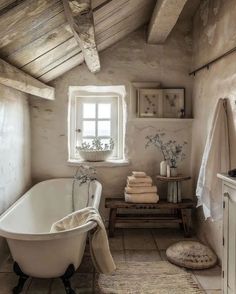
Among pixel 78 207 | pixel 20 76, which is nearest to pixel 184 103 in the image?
pixel 78 207

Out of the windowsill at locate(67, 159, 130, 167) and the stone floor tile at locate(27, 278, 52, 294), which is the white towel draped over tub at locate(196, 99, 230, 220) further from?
the stone floor tile at locate(27, 278, 52, 294)

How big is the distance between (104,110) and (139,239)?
5.61 ft

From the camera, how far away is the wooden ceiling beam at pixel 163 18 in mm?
2496

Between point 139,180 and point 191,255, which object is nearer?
point 191,255

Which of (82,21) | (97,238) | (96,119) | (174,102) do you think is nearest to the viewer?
(82,21)

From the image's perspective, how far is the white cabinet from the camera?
1.80m

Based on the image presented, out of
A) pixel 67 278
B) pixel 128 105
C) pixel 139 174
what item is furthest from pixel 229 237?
pixel 128 105

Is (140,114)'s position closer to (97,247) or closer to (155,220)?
(155,220)

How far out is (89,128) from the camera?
13.2 ft

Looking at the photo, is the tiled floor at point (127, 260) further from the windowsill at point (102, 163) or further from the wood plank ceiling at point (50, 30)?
the wood plank ceiling at point (50, 30)

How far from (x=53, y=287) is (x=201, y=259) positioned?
1.35m

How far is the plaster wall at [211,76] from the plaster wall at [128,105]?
0.19 metres

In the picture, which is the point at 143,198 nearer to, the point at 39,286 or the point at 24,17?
the point at 39,286

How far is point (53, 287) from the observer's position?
2.41m
